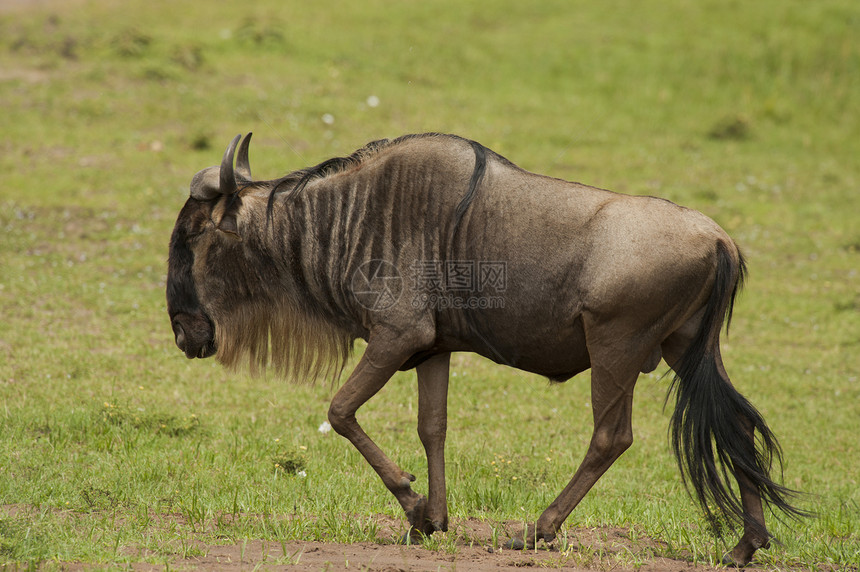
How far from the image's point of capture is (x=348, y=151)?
611 cm

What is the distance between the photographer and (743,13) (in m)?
21.7

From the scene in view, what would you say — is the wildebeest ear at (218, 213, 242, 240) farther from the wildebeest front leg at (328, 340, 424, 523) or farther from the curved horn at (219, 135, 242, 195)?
the wildebeest front leg at (328, 340, 424, 523)

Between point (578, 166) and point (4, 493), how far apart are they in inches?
477

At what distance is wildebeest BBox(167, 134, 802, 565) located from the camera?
194 inches

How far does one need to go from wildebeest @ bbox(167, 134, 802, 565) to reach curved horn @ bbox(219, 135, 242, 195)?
1cm

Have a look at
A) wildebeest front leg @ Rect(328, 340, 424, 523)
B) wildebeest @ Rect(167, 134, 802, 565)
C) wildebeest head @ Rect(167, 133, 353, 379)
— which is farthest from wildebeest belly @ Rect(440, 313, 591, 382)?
wildebeest head @ Rect(167, 133, 353, 379)

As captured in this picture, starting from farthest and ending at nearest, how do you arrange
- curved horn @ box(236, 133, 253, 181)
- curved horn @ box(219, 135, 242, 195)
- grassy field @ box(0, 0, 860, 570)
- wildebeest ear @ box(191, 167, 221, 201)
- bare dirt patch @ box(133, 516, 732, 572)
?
grassy field @ box(0, 0, 860, 570) → curved horn @ box(236, 133, 253, 181) → wildebeest ear @ box(191, 167, 221, 201) → curved horn @ box(219, 135, 242, 195) → bare dirt patch @ box(133, 516, 732, 572)

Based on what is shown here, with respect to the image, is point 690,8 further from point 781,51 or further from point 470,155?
point 470,155

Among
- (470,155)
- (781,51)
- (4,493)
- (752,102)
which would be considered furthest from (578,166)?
(4,493)

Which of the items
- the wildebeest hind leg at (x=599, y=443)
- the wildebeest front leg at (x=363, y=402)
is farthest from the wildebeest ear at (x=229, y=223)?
the wildebeest hind leg at (x=599, y=443)

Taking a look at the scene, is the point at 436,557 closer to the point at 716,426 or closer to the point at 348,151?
the point at 716,426

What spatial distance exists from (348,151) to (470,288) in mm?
1542

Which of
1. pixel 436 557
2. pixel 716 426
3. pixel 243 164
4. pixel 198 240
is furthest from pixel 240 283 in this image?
pixel 716 426

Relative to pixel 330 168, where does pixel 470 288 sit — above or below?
below
